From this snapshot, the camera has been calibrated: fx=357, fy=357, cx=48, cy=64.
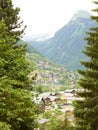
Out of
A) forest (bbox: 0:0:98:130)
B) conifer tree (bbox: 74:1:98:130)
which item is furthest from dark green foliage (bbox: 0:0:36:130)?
conifer tree (bbox: 74:1:98:130)

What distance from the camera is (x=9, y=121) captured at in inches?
810

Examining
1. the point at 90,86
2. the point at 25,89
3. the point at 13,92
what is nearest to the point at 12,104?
the point at 13,92

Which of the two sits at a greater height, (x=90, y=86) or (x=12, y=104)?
(x=90, y=86)

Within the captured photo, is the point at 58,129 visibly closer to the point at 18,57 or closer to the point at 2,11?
the point at 2,11

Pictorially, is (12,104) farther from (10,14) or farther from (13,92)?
(10,14)

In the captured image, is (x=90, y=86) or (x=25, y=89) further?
(x=90, y=86)

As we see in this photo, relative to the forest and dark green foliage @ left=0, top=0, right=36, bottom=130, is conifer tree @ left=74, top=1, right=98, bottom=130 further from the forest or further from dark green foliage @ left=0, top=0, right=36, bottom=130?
dark green foliage @ left=0, top=0, right=36, bottom=130

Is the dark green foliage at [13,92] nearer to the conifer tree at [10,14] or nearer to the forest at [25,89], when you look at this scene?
the forest at [25,89]

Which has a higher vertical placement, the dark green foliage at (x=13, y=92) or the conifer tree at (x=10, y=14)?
the conifer tree at (x=10, y=14)

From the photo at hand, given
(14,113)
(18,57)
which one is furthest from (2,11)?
(14,113)

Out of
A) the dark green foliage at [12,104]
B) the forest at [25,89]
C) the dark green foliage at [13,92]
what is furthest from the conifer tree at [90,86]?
the dark green foliage at [12,104]

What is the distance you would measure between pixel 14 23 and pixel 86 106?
1447 centimetres

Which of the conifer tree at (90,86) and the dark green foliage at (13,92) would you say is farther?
the conifer tree at (90,86)

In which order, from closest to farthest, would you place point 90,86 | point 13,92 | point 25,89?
1. point 13,92
2. point 25,89
3. point 90,86
